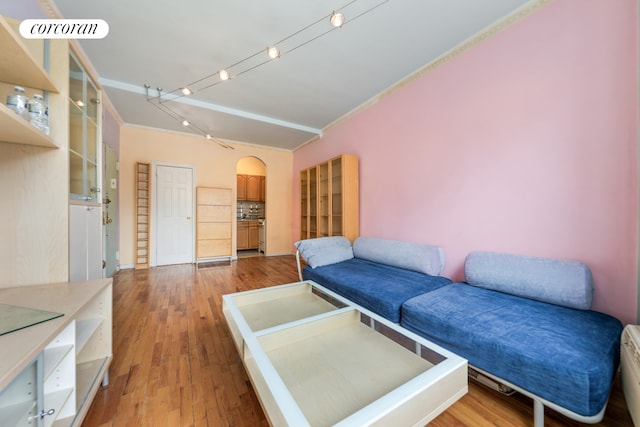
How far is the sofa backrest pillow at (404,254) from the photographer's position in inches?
89.0

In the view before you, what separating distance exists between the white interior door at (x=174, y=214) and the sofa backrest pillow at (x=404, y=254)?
12.2 ft

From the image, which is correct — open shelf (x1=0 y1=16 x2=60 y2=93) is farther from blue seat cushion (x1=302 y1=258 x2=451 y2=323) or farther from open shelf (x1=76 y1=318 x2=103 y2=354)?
blue seat cushion (x1=302 y1=258 x2=451 y2=323)

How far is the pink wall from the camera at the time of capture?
1.40 meters

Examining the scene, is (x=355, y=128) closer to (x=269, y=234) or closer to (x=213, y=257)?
(x=269, y=234)

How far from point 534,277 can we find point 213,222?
16.2 ft

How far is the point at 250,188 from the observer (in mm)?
6500

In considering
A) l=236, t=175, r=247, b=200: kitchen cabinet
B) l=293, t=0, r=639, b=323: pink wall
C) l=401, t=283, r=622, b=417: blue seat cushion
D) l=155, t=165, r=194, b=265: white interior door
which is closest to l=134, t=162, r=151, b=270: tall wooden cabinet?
l=155, t=165, r=194, b=265: white interior door

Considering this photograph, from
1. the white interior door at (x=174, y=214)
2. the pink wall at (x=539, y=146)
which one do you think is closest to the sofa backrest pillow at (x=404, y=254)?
the pink wall at (x=539, y=146)

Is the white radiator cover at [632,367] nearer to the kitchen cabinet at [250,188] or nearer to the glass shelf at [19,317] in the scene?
the glass shelf at [19,317]

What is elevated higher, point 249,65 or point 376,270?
point 249,65

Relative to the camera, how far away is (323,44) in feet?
7.27

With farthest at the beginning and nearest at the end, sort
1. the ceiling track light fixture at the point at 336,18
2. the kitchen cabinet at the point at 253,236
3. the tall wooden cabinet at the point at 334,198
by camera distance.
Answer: the kitchen cabinet at the point at 253,236 < the tall wooden cabinet at the point at 334,198 < the ceiling track light fixture at the point at 336,18

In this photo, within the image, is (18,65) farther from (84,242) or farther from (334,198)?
(334,198)

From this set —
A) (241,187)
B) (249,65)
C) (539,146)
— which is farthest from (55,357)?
(241,187)
